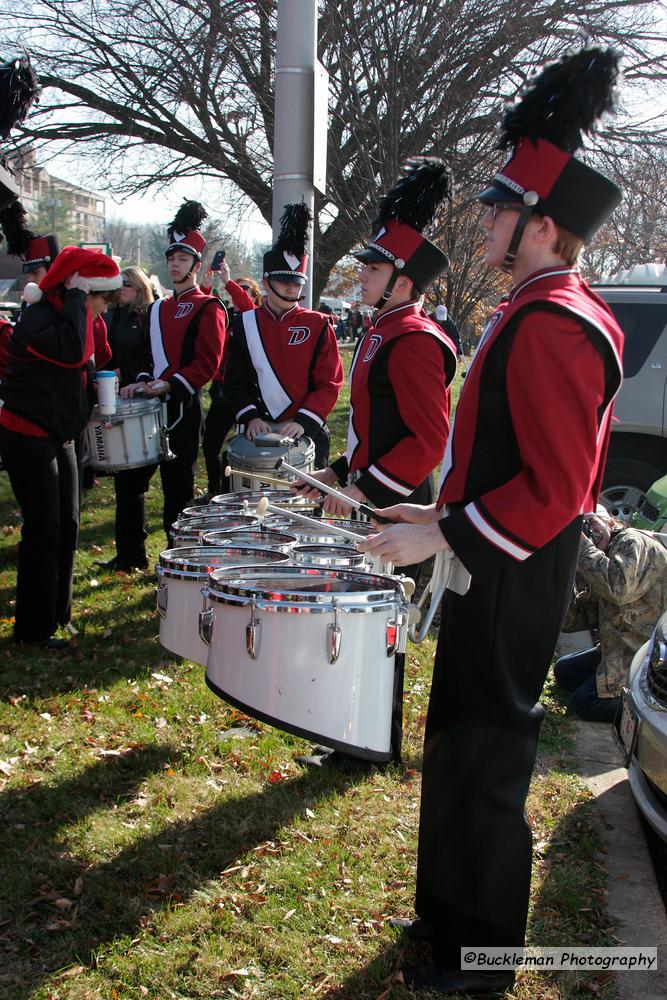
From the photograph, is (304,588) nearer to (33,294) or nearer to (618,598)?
(618,598)

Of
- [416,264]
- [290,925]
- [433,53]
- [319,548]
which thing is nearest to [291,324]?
[416,264]

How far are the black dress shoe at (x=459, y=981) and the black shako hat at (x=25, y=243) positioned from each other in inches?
210

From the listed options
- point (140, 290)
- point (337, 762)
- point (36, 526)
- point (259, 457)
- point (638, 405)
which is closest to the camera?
point (337, 762)

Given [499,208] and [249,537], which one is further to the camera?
[249,537]

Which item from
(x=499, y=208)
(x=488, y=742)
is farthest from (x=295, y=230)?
(x=488, y=742)

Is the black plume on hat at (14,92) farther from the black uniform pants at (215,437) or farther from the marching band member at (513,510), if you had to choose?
the black uniform pants at (215,437)

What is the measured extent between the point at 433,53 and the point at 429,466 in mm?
8976

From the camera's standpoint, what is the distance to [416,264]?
159 inches

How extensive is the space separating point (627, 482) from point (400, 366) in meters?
4.80

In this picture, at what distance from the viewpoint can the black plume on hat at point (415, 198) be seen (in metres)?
4.14

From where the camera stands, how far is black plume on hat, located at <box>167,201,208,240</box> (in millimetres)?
7043

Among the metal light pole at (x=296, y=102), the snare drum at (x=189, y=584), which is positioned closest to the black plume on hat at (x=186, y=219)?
the metal light pole at (x=296, y=102)

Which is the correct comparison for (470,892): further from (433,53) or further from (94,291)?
(433,53)

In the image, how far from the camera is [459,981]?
2.82 metres
